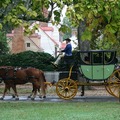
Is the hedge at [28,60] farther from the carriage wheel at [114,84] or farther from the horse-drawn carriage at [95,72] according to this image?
the carriage wheel at [114,84]

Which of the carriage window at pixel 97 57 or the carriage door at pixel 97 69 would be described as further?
the carriage window at pixel 97 57

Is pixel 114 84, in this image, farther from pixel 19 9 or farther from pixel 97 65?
pixel 19 9

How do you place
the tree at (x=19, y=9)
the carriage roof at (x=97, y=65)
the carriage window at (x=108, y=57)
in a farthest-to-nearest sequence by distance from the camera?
the carriage window at (x=108, y=57) → the carriage roof at (x=97, y=65) → the tree at (x=19, y=9)

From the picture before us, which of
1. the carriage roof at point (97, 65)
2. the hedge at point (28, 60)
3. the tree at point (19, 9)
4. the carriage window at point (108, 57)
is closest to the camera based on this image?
the tree at point (19, 9)

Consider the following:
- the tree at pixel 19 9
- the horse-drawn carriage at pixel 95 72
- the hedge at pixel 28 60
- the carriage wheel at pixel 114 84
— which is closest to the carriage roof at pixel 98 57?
the horse-drawn carriage at pixel 95 72

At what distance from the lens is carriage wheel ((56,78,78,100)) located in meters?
18.6

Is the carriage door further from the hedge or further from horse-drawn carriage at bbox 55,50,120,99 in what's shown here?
the hedge

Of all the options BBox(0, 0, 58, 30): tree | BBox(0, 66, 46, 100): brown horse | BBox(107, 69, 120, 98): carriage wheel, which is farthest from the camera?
BBox(0, 66, 46, 100): brown horse

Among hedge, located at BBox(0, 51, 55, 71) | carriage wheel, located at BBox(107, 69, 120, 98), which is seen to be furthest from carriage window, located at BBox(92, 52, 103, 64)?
hedge, located at BBox(0, 51, 55, 71)

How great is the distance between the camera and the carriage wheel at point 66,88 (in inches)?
733

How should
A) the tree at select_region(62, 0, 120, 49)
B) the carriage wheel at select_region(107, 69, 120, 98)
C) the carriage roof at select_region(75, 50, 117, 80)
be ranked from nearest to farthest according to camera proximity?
1. the tree at select_region(62, 0, 120, 49)
2. the carriage roof at select_region(75, 50, 117, 80)
3. the carriage wheel at select_region(107, 69, 120, 98)

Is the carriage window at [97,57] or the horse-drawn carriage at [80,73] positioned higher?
the carriage window at [97,57]

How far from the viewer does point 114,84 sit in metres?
18.6

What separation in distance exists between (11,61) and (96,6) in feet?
57.4
